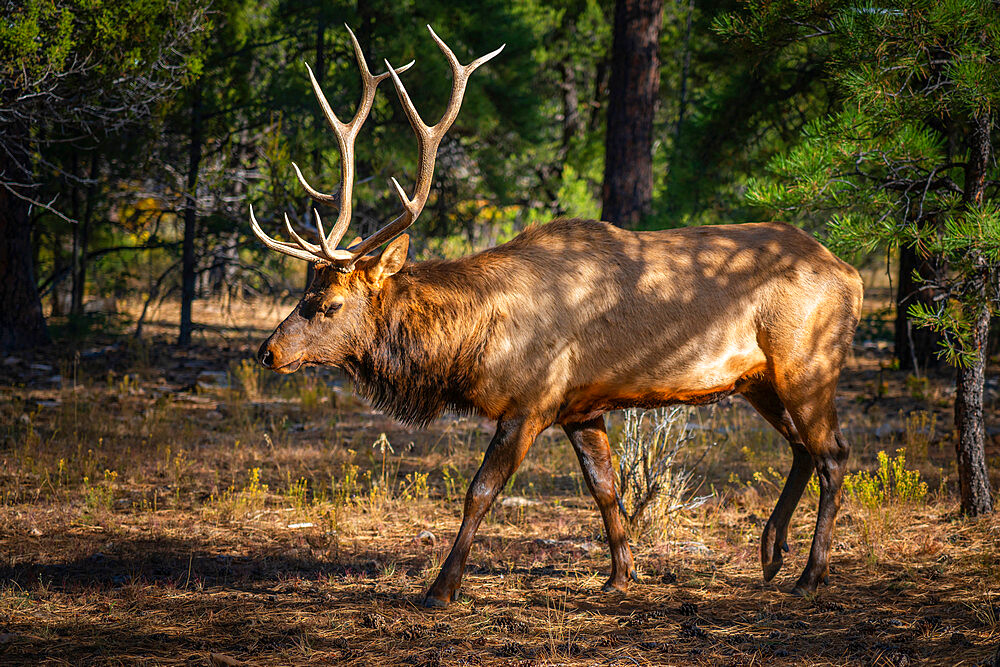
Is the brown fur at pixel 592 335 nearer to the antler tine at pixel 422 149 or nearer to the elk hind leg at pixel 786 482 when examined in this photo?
the elk hind leg at pixel 786 482

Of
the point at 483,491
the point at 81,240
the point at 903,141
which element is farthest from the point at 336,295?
the point at 81,240

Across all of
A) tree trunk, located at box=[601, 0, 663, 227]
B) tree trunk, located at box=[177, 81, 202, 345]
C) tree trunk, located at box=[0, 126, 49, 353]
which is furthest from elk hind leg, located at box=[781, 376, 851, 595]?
tree trunk, located at box=[0, 126, 49, 353]

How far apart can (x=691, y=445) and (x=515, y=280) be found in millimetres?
3772

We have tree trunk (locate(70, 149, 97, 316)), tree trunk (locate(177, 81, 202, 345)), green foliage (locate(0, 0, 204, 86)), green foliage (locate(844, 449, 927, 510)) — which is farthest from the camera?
tree trunk (locate(177, 81, 202, 345))

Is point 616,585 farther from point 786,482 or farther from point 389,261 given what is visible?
point 389,261

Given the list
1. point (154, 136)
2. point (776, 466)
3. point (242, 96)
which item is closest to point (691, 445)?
point (776, 466)

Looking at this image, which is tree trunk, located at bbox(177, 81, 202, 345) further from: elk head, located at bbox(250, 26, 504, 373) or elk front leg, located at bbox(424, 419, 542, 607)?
elk front leg, located at bbox(424, 419, 542, 607)

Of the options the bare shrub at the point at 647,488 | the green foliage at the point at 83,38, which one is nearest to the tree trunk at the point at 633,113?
the bare shrub at the point at 647,488

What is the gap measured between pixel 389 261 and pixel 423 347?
0.53 meters

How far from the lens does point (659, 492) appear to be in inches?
235

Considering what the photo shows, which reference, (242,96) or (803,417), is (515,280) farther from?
(242,96)

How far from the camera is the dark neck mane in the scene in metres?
4.80

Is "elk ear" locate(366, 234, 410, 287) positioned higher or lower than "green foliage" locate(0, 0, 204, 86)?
lower

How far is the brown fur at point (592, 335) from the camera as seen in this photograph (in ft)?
15.5
